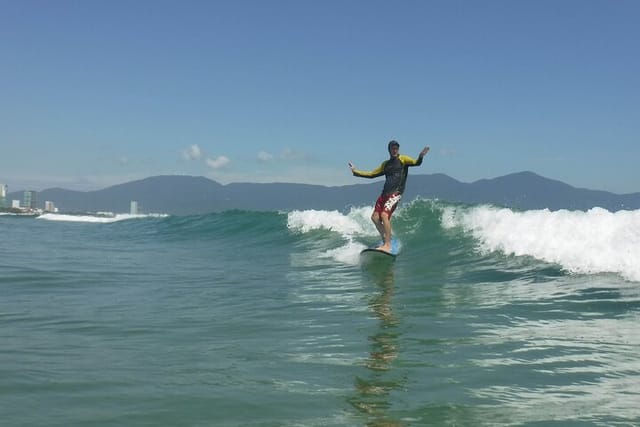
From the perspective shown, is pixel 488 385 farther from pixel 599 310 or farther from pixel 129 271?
pixel 129 271

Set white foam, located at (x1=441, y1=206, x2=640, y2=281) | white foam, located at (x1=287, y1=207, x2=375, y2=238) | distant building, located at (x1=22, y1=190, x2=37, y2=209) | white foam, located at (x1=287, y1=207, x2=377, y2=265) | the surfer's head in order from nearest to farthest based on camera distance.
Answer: white foam, located at (x1=441, y1=206, x2=640, y2=281)
the surfer's head
white foam, located at (x1=287, y1=207, x2=377, y2=265)
white foam, located at (x1=287, y1=207, x2=375, y2=238)
distant building, located at (x1=22, y1=190, x2=37, y2=209)

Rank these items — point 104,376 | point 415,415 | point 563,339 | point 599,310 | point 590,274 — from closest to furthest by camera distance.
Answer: point 415,415 < point 104,376 < point 563,339 < point 599,310 < point 590,274

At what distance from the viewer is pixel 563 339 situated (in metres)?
5.56

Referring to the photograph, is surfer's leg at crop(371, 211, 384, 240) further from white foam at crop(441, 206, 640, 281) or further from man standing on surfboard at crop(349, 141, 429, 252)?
white foam at crop(441, 206, 640, 281)

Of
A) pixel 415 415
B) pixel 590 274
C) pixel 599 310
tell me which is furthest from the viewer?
pixel 590 274

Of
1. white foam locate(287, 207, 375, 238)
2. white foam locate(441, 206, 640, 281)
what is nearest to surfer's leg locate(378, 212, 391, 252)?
white foam locate(441, 206, 640, 281)

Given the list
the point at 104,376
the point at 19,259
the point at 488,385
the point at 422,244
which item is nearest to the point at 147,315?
the point at 104,376

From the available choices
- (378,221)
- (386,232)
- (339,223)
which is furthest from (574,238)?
(339,223)

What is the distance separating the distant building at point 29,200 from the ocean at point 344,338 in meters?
81.2

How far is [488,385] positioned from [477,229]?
38.4 feet

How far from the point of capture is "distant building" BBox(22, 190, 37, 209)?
86006mm

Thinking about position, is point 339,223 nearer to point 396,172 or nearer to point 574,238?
point 396,172

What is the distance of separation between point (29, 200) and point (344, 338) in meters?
92.0

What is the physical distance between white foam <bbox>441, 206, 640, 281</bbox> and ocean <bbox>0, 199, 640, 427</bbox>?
4 cm
